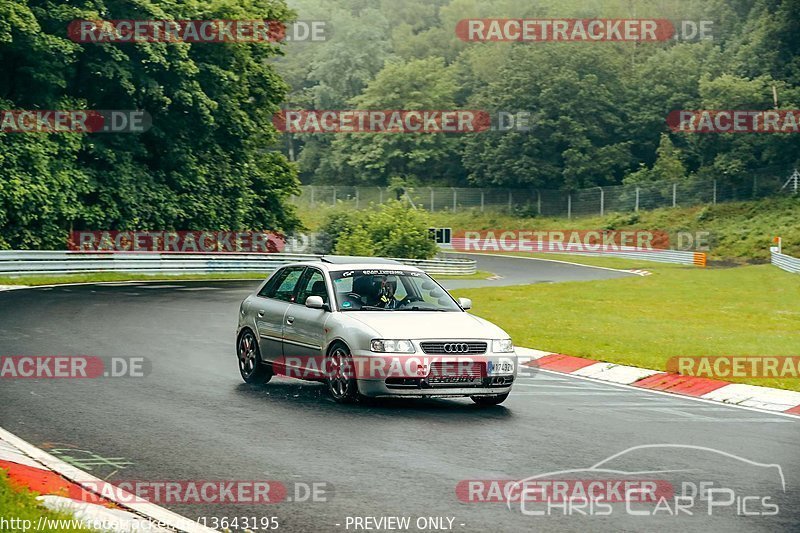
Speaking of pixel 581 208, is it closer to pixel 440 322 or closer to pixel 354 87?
pixel 354 87

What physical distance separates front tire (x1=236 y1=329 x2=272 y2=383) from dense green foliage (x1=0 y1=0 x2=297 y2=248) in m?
25.6

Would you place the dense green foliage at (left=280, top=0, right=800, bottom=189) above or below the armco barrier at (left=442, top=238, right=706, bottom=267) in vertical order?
above

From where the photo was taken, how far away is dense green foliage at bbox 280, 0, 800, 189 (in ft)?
276

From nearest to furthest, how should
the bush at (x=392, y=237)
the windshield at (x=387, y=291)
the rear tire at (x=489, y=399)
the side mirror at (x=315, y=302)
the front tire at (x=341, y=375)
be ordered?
the front tire at (x=341, y=375) → the rear tire at (x=489, y=399) → the side mirror at (x=315, y=302) → the windshield at (x=387, y=291) → the bush at (x=392, y=237)

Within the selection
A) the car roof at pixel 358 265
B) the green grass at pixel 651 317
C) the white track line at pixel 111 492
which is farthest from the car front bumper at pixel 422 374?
the green grass at pixel 651 317

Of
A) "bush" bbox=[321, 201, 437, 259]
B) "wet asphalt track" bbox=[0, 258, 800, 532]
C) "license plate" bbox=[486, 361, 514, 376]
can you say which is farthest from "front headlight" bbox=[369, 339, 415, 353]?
"bush" bbox=[321, 201, 437, 259]

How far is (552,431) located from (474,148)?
8921 cm

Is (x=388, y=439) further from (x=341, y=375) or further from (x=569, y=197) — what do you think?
(x=569, y=197)

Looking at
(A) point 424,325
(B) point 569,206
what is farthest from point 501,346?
(B) point 569,206

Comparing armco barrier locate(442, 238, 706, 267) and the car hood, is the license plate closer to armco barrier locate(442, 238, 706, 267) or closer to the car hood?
the car hood

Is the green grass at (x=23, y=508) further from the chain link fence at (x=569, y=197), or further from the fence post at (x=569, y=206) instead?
the fence post at (x=569, y=206)

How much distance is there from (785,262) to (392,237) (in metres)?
19.0

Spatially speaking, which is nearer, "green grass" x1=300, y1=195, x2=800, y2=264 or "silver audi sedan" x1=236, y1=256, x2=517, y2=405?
"silver audi sedan" x1=236, y1=256, x2=517, y2=405

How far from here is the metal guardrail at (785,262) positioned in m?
51.7
